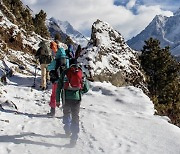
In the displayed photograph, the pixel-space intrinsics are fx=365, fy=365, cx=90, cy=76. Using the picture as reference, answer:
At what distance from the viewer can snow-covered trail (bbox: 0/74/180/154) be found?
9898 millimetres

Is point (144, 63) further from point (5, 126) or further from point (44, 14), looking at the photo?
point (5, 126)

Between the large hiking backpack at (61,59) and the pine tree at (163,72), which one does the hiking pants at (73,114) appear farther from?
the pine tree at (163,72)

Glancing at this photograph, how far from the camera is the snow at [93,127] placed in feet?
32.5

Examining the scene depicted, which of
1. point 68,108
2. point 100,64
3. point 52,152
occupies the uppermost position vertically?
point 100,64

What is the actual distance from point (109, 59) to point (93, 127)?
11.9m

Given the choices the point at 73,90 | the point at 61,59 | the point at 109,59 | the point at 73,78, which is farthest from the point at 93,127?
the point at 109,59

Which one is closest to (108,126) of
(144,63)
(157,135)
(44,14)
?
(157,135)

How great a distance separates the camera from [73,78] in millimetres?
9609

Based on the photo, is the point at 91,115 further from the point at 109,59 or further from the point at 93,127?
the point at 109,59

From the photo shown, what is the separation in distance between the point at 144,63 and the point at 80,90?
35.4 m

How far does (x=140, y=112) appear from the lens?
49.5 feet

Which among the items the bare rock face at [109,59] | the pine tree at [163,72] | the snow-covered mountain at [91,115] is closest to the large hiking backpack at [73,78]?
the snow-covered mountain at [91,115]

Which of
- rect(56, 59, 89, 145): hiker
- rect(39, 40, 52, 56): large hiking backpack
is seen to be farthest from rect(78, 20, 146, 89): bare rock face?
rect(56, 59, 89, 145): hiker

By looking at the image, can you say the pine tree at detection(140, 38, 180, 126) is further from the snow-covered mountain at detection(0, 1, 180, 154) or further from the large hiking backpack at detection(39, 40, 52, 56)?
the large hiking backpack at detection(39, 40, 52, 56)
